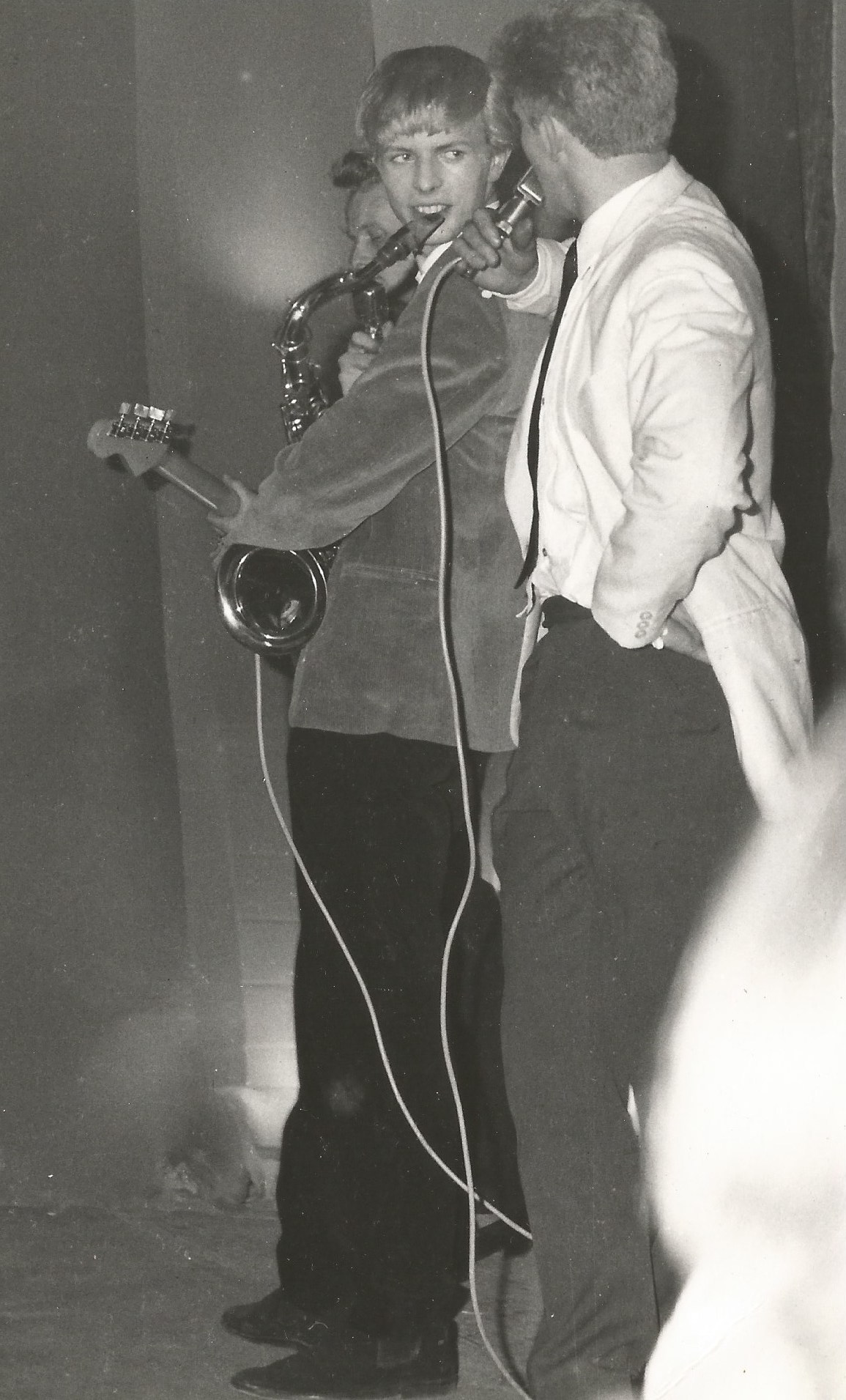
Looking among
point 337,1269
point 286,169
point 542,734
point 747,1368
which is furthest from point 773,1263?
point 286,169

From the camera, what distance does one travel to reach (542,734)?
1.31 m

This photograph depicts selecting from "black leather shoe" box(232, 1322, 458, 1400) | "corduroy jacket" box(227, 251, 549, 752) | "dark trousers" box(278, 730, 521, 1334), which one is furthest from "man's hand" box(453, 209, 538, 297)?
"black leather shoe" box(232, 1322, 458, 1400)

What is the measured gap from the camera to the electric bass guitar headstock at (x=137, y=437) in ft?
5.49

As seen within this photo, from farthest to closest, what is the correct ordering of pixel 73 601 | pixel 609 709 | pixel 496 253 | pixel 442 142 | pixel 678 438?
pixel 73 601
pixel 442 142
pixel 496 253
pixel 609 709
pixel 678 438

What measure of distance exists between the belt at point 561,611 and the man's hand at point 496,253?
1.04 ft

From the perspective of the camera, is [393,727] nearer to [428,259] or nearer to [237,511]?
[237,511]

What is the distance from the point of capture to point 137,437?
168 cm

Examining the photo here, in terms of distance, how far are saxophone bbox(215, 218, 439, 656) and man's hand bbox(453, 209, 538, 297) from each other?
144mm

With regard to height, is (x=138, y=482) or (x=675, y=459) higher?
(x=675, y=459)

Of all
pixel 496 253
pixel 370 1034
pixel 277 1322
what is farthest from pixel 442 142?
pixel 277 1322

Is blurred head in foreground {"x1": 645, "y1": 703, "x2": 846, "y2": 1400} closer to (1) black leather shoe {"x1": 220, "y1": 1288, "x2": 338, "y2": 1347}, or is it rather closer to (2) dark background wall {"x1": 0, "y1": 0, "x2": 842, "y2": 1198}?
(1) black leather shoe {"x1": 220, "y1": 1288, "x2": 338, "y2": 1347}

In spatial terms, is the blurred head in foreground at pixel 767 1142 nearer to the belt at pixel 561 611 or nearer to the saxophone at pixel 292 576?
the belt at pixel 561 611

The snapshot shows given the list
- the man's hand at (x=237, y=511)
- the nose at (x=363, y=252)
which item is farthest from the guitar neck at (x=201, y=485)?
the nose at (x=363, y=252)

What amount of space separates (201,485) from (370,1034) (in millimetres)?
576
